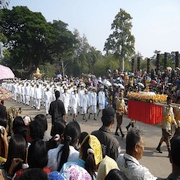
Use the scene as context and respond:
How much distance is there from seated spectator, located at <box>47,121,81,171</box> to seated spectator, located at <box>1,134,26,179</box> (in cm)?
32

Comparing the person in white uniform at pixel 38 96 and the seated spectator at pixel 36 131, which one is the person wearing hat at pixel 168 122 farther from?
the person in white uniform at pixel 38 96

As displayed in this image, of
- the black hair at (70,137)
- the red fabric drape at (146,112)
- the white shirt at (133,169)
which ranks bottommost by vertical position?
the red fabric drape at (146,112)

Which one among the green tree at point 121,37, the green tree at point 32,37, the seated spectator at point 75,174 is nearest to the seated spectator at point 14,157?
the seated spectator at point 75,174

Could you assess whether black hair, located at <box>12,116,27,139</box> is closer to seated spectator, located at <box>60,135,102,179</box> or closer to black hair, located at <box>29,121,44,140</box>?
black hair, located at <box>29,121,44,140</box>

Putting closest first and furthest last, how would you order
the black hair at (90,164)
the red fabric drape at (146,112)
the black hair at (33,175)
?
the black hair at (33,175)
the black hair at (90,164)
the red fabric drape at (146,112)

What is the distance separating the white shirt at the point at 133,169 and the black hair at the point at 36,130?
69.9 inches

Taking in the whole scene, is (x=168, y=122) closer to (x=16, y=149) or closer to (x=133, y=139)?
(x=133, y=139)

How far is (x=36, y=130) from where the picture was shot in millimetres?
4098

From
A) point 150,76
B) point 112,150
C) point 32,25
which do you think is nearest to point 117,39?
point 150,76

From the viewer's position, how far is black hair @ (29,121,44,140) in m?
4.09

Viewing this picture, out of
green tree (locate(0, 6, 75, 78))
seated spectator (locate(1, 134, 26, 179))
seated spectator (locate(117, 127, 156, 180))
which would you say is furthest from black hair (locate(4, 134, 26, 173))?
green tree (locate(0, 6, 75, 78))

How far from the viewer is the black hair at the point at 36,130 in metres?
4.09

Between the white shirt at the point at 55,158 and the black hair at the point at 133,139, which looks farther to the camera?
the white shirt at the point at 55,158

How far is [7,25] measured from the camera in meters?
36.9
